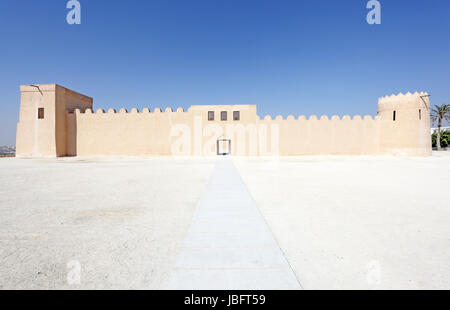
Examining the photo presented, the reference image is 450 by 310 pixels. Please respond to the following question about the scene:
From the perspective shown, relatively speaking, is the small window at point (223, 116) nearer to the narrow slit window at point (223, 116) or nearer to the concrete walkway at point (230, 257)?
the narrow slit window at point (223, 116)

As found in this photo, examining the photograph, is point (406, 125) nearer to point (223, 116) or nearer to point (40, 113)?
point (223, 116)

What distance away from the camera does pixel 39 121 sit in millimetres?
22703

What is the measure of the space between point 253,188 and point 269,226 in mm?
2915

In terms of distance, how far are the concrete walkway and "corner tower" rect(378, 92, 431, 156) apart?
2666 centimetres

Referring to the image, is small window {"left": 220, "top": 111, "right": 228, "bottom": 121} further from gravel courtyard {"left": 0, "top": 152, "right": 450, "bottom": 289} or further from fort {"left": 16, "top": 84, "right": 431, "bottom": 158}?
gravel courtyard {"left": 0, "top": 152, "right": 450, "bottom": 289}

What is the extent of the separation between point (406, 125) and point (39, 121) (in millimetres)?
39934

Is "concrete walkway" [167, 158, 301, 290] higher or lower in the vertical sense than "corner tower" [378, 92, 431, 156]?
lower

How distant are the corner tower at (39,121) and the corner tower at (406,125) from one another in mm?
36265

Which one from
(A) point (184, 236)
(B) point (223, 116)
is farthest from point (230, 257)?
(B) point (223, 116)

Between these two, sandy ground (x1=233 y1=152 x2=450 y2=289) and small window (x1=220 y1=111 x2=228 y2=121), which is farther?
small window (x1=220 y1=111 x2=228 y2=121)

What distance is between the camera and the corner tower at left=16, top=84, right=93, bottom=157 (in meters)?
22.5

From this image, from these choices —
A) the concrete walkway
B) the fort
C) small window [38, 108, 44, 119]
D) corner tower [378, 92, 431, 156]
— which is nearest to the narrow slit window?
the fort

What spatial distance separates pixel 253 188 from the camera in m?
6.17
